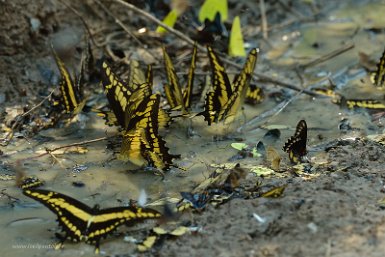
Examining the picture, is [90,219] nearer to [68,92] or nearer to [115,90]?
[115,90]

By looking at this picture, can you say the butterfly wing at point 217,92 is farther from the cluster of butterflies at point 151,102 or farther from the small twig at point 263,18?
the small twig at point 263,18

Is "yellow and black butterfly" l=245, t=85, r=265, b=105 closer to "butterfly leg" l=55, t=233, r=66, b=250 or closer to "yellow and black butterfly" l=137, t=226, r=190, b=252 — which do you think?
"yellow and black butterfly" l=137, t=226, r=190, b=252

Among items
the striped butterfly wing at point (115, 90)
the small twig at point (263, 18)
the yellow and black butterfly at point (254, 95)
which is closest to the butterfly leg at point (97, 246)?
the striped butterfly wing at point (115, 90)

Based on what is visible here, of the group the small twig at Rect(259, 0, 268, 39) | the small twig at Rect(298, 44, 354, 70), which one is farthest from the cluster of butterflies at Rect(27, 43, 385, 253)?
the small twig at Rect(259, 0, 268, 39)

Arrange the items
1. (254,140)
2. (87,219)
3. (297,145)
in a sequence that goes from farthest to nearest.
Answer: (254,140), (297,145), (87,219)

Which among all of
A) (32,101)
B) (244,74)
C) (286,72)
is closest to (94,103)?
(32,101)

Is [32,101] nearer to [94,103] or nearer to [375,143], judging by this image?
[94,103]

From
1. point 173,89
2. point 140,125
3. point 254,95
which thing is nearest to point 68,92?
point 173,89
